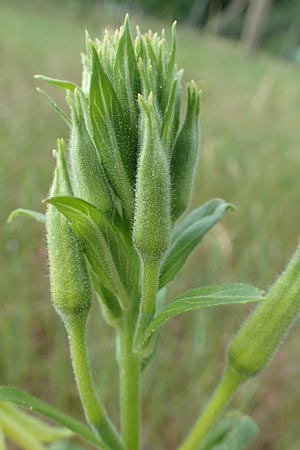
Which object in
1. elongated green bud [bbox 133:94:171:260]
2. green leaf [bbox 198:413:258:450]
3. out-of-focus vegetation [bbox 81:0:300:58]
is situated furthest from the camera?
out-of-focus vegetation [bbox 81:0:300:58]

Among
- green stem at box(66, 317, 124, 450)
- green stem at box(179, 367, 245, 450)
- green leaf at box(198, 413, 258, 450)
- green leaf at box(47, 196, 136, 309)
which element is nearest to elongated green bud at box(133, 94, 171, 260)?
green leaf at box(47, 196, 136, 309)

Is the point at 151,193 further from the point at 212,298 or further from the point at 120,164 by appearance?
the point at 212,298

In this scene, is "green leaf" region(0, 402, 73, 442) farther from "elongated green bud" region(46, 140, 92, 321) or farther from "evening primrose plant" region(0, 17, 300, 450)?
"elongated green bud" region(46, 140, 92, 321)

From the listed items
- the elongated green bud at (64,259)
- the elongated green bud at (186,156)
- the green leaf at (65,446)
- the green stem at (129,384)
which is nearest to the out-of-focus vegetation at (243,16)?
the green leaf at (65,446)

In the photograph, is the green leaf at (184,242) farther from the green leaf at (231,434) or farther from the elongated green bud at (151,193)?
the green leaf at (231,434)

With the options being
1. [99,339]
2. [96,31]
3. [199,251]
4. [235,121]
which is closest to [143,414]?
[99,339]
